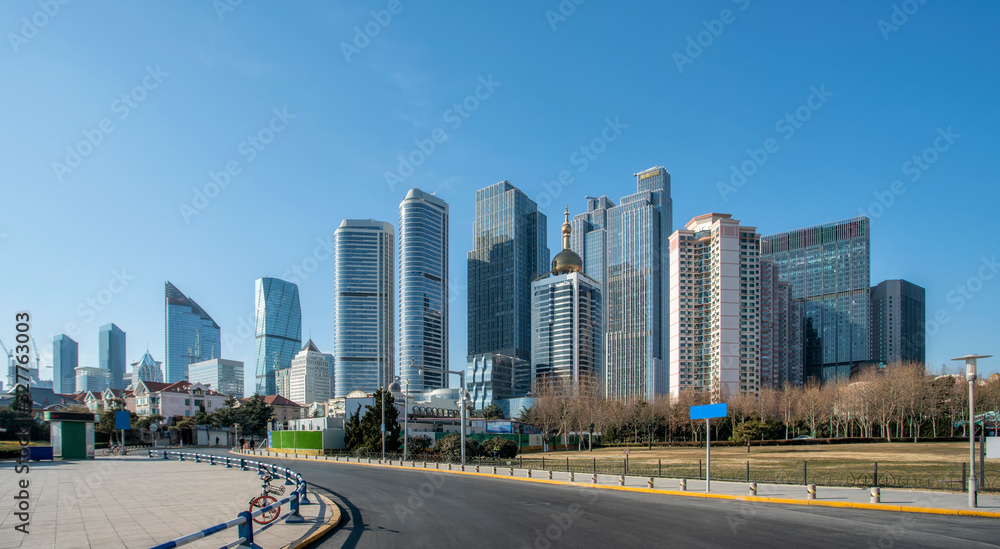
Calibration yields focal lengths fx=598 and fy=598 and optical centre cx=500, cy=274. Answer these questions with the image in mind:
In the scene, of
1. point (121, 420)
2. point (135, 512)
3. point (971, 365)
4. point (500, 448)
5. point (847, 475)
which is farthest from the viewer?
point (121, 420)

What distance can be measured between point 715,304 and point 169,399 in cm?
11321

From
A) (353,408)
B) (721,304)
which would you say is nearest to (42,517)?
(353,408)

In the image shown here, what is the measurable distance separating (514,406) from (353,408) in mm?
113830

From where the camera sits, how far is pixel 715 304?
448 ft

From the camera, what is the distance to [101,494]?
22016 mm

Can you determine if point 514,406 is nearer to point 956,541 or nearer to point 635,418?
point 635,418

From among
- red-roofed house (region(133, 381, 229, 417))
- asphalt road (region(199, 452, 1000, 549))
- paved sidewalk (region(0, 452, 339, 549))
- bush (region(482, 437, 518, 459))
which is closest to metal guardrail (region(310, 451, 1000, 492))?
bush (region(482, 437, 518, 459))

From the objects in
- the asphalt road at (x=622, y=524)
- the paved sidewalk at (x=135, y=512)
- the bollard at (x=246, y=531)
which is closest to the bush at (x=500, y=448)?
the paved sidewalk at (x=135, y=512)

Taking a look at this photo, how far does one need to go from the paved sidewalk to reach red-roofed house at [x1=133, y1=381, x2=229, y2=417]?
85.0 meters

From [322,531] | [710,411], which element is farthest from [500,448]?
[322,531]

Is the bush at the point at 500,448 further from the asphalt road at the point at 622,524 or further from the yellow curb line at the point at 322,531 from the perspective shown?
the yellow curb line at the point at 322,531

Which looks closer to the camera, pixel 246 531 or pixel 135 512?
pixel 246 531

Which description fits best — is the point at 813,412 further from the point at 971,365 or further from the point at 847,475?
the point at 971,365

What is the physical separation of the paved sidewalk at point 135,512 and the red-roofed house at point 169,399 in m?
85.0
